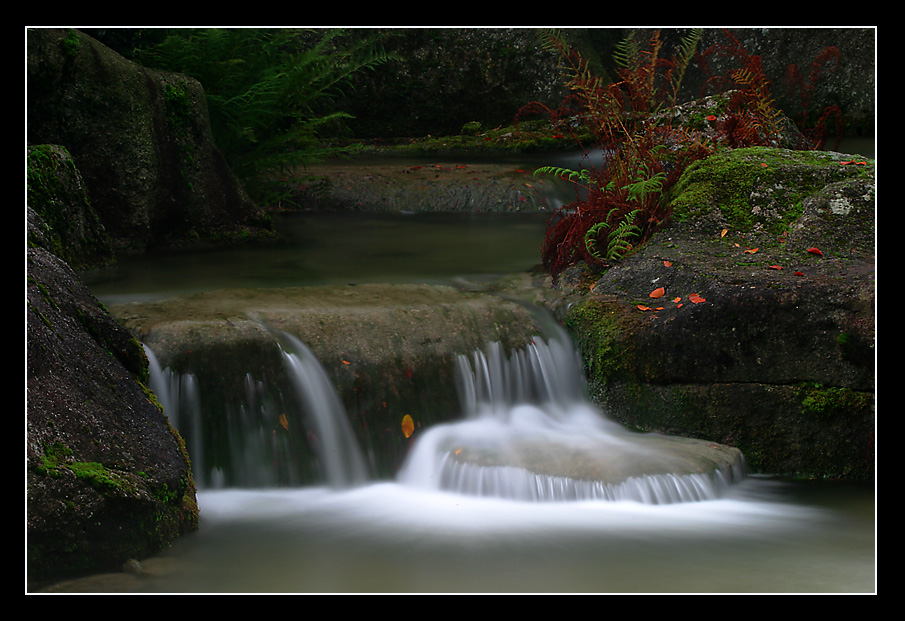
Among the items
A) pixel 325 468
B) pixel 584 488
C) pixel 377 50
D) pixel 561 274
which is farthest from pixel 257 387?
pixel 377 50

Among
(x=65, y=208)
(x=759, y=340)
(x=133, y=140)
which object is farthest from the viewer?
(x=133, y=140)

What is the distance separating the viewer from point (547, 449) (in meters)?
4.03

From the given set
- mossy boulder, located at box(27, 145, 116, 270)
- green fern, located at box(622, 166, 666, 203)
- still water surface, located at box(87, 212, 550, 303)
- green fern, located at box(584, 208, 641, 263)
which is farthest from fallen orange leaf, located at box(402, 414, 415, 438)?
mossy boulder, located at box(27, 145, 116, 270)

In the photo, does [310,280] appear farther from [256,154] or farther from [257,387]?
[256,154]

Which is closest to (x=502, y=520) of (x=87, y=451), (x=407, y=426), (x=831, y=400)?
(x=407, y=426)

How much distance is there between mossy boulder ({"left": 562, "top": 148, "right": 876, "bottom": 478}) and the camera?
4.14 metres

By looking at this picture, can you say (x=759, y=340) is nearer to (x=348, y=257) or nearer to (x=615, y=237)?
(x=615, y=237)

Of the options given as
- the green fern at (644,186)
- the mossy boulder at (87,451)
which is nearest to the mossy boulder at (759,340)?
the green fern at (644,186)

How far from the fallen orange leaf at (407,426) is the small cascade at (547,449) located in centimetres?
7

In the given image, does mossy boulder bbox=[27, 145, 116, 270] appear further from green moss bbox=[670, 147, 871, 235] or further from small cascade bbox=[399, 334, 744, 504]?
green moss bbox=[670, 147, 871, 235]

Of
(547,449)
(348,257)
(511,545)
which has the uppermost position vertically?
(348,257)

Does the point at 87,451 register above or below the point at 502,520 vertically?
above

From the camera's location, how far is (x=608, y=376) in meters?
4.51

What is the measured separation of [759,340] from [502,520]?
1.72 meters
